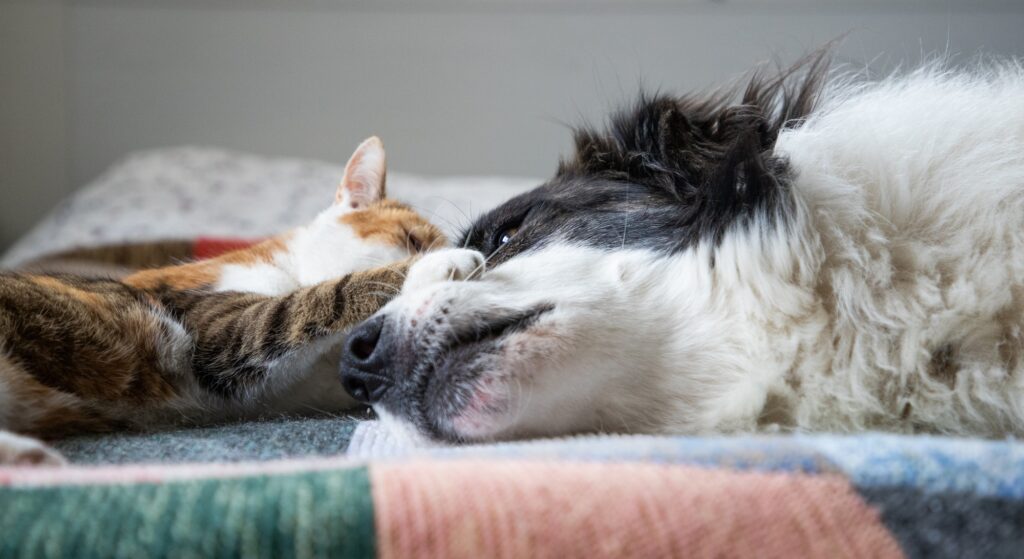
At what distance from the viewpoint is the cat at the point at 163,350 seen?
3.09 ft

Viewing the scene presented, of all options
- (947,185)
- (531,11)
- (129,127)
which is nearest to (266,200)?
(129,127)

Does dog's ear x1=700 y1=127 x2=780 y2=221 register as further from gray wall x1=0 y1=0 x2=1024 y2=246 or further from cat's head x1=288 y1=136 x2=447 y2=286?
gray wall x1=0 y1=0 x2=1024 y2=246

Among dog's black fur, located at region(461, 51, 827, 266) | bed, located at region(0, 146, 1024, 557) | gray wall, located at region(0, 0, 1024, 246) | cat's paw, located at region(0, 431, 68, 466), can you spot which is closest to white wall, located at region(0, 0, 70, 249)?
gray wall, located at region(0, 0, 1024, 246)

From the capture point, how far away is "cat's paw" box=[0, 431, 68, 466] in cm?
62

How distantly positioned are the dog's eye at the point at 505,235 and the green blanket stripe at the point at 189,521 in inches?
25.3

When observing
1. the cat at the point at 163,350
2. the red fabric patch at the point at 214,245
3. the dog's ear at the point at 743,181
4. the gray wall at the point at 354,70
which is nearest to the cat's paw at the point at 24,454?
the cat at the point at 163,350

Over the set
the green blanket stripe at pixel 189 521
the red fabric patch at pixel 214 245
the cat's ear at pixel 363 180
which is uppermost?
the green blanket stripe at pixel 189 521

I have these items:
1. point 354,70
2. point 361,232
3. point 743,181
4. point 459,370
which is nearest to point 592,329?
point 459,370

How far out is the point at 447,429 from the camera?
79 centimetres

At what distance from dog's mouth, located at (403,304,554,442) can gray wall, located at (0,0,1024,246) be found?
8.01 ft

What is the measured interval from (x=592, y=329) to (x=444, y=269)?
23 centimetres

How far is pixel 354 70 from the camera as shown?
126 inches

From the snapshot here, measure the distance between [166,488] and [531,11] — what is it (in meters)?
2.93

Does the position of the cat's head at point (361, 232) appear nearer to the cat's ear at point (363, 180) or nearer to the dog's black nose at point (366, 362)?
the cat's ear at point (363, 180)
